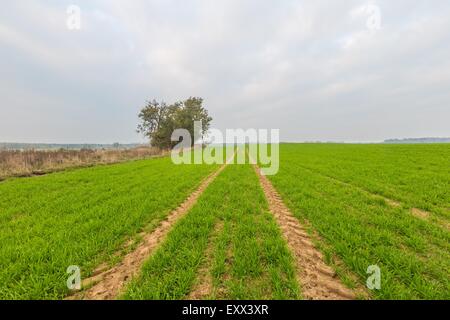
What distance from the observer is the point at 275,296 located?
9.49 ft

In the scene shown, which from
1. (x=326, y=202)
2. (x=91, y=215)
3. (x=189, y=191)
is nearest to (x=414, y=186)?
(x=326, y=202)

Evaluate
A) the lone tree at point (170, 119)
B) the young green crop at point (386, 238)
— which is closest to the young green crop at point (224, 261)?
the young green crop at point (386, 238)

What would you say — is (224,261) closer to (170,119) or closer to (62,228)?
(62,228)

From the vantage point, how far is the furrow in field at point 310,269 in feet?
9.94

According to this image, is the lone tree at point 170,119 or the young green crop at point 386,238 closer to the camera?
the young green crop at point 386,238

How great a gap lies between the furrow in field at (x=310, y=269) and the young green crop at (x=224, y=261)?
0.22 meters

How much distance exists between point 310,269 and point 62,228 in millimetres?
6462

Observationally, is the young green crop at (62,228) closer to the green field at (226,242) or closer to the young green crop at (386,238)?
the green field at (226,242)

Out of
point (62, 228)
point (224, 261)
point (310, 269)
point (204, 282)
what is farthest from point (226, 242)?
point (62, 228)

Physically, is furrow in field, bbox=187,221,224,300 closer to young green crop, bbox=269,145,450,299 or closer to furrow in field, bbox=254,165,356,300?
furrow in field, bbox=254,165,356,300

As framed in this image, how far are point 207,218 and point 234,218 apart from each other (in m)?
0.87

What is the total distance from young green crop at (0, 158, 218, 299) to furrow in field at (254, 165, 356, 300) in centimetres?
395

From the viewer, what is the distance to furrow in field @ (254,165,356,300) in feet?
9.94
